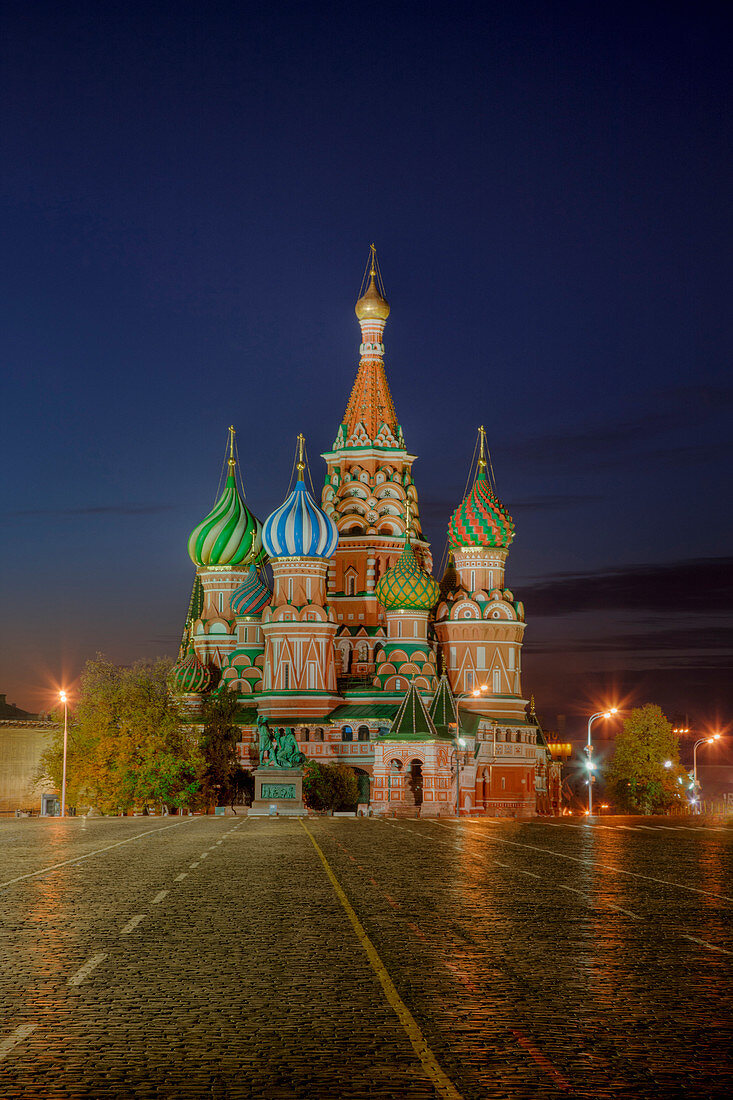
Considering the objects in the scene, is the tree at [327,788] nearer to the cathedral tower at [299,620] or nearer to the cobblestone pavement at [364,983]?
the cathedral tower at [299,620]

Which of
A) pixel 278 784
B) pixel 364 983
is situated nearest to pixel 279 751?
pixel 278 784

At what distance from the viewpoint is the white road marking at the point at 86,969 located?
39.9 feet

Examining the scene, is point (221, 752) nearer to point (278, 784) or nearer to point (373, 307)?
point (278, 784)

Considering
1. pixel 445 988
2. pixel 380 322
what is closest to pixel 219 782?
pixel 380 322

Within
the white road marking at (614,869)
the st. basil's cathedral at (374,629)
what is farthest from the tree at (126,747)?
the white road marking at (614,869)

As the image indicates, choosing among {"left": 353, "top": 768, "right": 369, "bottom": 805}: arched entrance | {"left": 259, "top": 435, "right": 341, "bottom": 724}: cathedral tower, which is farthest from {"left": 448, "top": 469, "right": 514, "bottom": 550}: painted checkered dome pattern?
{"left": 353, "top": 768, "right": 369, "bottom": 805}: arched entrance

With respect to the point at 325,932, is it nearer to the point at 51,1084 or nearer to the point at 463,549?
the point at 51,1084

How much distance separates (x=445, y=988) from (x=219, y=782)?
78316mm

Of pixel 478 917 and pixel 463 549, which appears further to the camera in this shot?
pixel 463 549

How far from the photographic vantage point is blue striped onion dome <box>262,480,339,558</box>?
96.1 meters

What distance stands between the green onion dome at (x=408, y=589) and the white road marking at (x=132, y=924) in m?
78.4

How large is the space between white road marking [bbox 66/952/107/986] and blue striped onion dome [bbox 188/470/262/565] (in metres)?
94.4

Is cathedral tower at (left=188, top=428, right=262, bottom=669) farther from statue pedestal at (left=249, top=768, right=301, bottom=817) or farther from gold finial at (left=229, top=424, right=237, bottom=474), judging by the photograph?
statue pedestal at (left=249, top=768, right=301, bottom=817)

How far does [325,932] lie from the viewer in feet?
52.4
